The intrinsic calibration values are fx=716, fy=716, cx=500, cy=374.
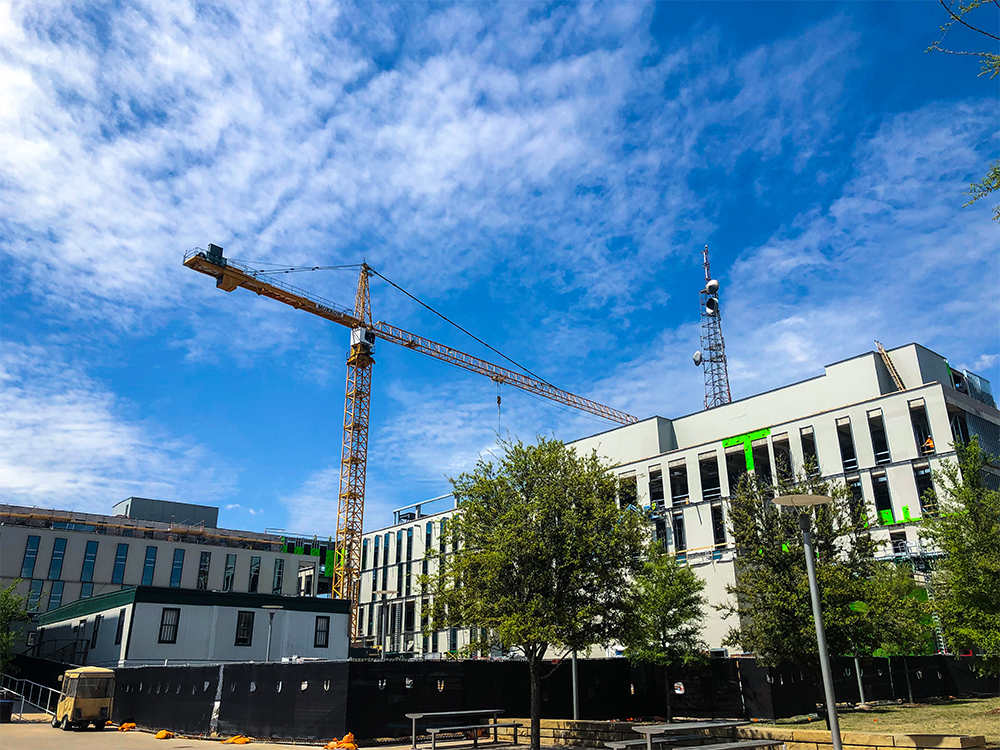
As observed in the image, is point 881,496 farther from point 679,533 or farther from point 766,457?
point 679,533

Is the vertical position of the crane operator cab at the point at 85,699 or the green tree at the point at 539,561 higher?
the green tree at the point at 539,561

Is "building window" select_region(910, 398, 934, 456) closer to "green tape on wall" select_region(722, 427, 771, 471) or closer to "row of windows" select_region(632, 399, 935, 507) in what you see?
"row of windows" select_region(632, 399, 935, 507)

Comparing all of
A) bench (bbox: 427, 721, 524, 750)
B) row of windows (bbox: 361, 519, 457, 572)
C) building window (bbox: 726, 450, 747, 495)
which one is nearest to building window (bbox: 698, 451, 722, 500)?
building window (bbox: 726, 450, 747, 495)

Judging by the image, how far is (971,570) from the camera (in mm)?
25547

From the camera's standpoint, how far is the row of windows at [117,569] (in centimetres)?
7201

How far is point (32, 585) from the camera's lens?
235 feet

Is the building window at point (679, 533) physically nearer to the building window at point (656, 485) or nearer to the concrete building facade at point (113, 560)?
the building window at point (656, 485)

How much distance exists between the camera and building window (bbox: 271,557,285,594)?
8270 centimetres

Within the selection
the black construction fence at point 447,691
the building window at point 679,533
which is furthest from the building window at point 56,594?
the building window at point 679,533

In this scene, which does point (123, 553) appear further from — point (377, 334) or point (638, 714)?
point (638, 714)

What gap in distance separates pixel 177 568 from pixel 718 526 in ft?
186

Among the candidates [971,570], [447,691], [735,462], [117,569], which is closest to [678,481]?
[735,462]

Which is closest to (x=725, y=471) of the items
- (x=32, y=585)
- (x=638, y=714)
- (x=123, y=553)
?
(x=638, y=714)

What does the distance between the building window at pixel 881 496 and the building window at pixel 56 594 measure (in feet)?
250
